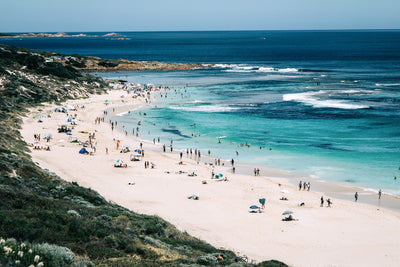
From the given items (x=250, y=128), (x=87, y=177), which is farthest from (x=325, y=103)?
(x=87, y=177)

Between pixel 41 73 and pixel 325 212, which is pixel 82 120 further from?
pixel 325 212

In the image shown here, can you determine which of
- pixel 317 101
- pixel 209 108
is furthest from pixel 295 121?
pixel 317 101

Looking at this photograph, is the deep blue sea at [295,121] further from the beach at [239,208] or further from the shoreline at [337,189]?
the beach at [239,208]

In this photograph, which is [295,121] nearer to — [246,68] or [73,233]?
[73,233]

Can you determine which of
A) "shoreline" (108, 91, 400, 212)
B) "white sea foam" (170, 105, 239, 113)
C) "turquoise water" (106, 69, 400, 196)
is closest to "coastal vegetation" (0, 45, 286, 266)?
"shoreline" (108, 91, 400, 212)

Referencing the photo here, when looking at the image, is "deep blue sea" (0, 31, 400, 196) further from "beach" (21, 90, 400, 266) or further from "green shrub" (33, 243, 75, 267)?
"green shrub" (33, 243, 75, 267)

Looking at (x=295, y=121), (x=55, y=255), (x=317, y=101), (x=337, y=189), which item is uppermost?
(x=55, y=255)
